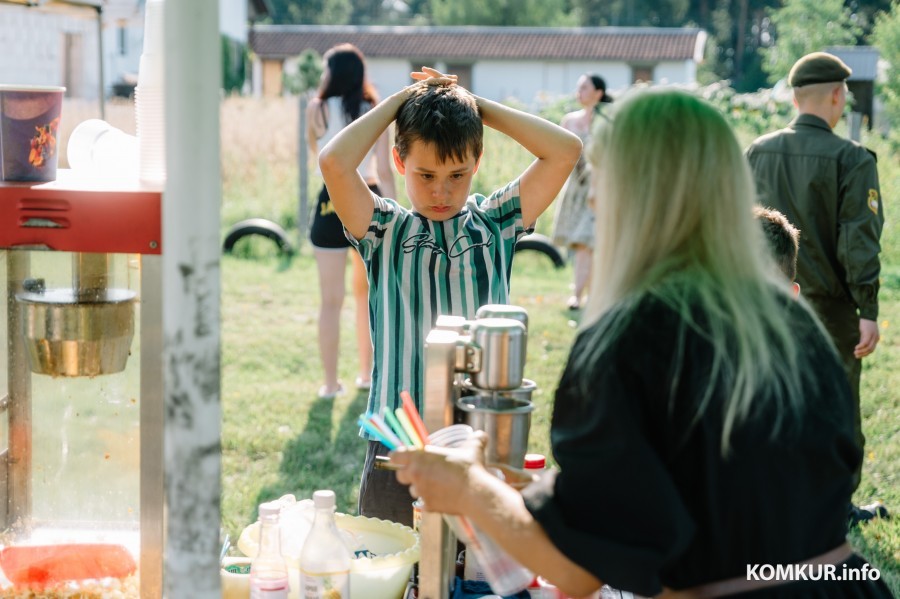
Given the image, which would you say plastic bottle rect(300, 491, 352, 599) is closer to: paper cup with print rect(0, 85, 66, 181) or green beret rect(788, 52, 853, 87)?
paper cup with print rect(0, 85, 66, 181)

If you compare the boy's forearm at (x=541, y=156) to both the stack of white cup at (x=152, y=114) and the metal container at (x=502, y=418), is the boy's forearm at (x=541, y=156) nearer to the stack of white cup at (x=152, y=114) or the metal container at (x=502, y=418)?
the stack of white cup at (x=152, y=114)

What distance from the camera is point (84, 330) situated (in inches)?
83.9

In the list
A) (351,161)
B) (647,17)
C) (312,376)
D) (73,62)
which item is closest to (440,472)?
(351,161)

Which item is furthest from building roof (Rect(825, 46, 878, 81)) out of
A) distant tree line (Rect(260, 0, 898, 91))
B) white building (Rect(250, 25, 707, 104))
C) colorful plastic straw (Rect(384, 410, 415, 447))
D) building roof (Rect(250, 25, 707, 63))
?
distant tree line (Rect(260, 0, 898, 91))

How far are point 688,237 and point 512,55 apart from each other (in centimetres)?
4351

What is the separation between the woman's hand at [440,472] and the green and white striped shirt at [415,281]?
95 centimetres

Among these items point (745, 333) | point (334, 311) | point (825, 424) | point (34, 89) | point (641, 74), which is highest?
point (641, 74)

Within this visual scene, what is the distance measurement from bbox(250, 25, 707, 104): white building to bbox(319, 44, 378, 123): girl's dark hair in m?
38.2

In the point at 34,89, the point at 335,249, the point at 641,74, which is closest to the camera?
the point at 34,89

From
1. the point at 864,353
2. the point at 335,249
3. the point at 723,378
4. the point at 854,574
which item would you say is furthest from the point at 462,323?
the point at 335,249

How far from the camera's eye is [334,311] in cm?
582

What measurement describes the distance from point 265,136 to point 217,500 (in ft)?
53.7

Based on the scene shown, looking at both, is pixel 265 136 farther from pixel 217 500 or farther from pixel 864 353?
pixel 217 500

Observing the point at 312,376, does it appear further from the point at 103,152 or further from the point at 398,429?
the point at 398,429
